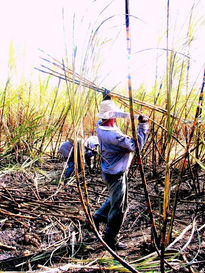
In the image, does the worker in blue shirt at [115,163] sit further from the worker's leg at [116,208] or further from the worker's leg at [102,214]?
the worker's leg at [102,214]

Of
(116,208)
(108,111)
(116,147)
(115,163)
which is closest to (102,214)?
(116,208)

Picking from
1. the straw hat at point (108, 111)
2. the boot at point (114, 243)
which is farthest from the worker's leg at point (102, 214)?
the straw hat at point (108, 111)

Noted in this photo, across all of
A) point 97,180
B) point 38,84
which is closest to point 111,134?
point 97,180

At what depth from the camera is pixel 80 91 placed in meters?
0.64

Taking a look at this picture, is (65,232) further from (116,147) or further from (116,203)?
(116,147)

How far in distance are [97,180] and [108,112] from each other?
1.29 metres

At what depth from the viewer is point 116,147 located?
5.67 feet

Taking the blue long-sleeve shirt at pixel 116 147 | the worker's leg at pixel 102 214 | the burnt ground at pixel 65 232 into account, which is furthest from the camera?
the worker's leg at pixel 102 214

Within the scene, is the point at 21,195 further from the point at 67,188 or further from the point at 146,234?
the point at 146,234

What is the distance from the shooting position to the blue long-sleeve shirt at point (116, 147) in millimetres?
1637

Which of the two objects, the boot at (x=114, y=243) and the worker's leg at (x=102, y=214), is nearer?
the boot at (x=114, y=243)

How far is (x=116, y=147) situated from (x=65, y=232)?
2.39 feet

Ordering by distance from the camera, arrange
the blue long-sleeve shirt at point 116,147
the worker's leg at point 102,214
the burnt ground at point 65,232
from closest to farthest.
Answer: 1. the burnt ground at point 65,232
2. the blue long-sleeve shirt at point 116,147
3. the worker's leg at point 102,214

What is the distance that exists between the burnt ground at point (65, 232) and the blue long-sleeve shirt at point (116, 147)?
37cm
